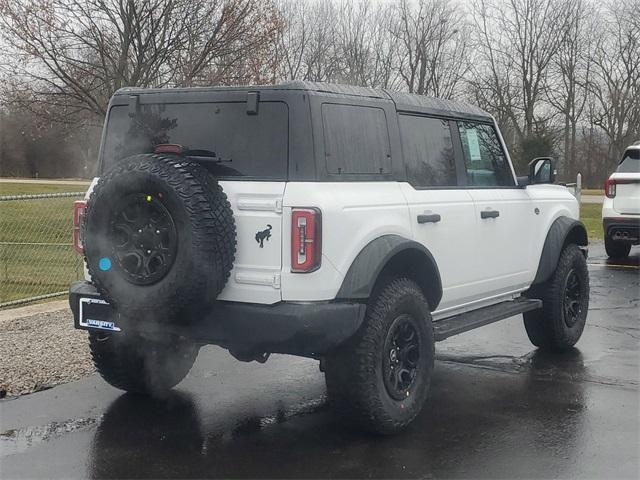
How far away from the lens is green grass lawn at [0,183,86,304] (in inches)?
401

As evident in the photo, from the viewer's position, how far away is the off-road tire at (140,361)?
510 centimetres

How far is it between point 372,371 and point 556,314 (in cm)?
274

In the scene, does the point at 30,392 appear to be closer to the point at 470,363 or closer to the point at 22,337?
the point at 22,337

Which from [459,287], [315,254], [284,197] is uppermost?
[284,197]

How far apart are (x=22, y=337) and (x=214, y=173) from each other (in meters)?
3.19

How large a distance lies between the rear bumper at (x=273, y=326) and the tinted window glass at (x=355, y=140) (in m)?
0.80

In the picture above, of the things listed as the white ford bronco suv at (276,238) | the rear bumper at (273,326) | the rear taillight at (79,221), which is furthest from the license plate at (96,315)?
the rear taillight at (79,221)

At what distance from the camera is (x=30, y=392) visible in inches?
215

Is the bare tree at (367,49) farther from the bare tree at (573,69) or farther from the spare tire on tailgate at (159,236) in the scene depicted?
the spare tire on tailgate at (159,236)

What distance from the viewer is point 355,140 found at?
465 centimetres

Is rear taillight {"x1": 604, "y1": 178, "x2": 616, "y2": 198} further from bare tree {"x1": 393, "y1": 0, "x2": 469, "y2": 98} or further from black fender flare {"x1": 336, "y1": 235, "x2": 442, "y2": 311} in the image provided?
bare tree {"x1": 393, "y1": 0, "x2": 469, "y2": 98}

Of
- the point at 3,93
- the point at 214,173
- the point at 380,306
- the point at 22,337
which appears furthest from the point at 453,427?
the point at 3,93

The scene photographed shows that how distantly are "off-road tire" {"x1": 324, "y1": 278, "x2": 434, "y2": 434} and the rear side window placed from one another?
8728mm

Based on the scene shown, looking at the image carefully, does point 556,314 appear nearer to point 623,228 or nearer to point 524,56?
point 623,228
